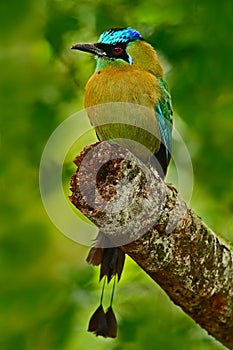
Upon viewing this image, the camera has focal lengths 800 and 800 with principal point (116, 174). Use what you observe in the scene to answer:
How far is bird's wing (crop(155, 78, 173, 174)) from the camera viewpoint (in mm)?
2956

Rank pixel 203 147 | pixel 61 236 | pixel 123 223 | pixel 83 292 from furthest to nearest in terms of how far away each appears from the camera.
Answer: pixel 61 236 → pixel 203 147 → pixel 83 292 → pixel 123 223

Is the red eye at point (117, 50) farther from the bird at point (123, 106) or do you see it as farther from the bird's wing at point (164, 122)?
the bird's wing at point (164, 122)

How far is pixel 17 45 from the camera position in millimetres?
3732

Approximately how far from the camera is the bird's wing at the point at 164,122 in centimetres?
296

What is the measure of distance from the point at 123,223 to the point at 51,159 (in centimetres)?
147

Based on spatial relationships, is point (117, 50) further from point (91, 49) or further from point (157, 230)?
point (157, 230)

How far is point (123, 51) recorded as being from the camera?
301 cm

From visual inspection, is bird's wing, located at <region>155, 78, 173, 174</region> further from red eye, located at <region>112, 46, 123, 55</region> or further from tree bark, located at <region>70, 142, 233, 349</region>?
tree bark, located at <region>70, 142, 233, 349</region>

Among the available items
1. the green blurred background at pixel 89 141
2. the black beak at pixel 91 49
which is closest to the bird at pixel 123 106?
the black beak at pixel 91 49

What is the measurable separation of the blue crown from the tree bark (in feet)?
2.77

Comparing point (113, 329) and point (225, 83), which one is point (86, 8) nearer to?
point (225, 83)

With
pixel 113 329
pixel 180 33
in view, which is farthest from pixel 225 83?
pixel 113 329

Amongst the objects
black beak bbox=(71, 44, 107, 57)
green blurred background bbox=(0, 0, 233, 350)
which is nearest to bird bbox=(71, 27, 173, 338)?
black beak bbox=(71, 44, 107, 57)

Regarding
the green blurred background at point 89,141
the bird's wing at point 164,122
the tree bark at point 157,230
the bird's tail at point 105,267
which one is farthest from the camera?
the green blurred background at point 89,141
